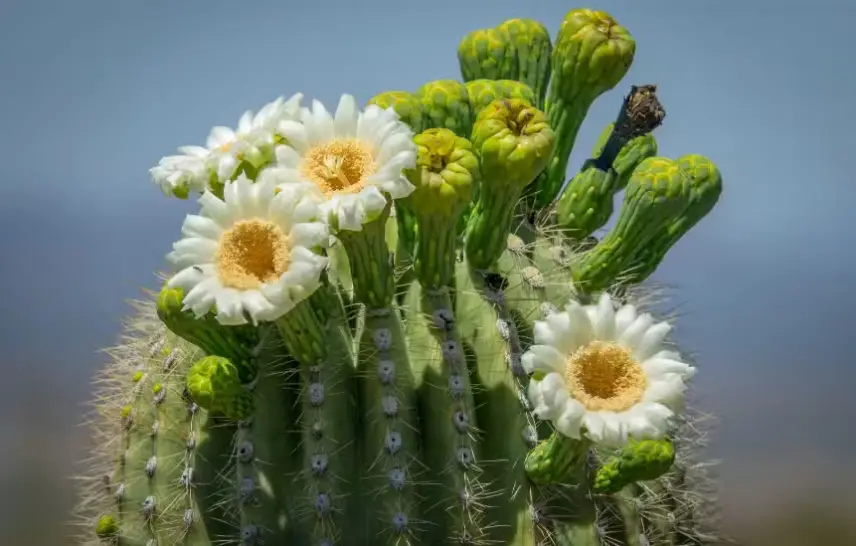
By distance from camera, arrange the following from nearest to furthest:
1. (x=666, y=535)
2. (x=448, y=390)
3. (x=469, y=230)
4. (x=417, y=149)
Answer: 1. (x=417, y=149)
2. (x=448, y=390)
3. (x=469, y=230)
4. (x=666, y=535)

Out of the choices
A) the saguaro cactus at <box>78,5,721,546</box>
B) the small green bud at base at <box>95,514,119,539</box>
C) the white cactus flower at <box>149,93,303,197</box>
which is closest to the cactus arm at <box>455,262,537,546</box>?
the saguaro cactus at <box>78,5,721,546</box>

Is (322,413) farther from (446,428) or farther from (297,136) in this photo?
(297,136)

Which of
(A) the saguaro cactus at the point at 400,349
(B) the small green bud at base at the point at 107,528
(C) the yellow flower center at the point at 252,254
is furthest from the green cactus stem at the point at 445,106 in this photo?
(B) the small green bud at base at the point at 107,528

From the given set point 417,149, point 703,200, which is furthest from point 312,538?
point 703,200

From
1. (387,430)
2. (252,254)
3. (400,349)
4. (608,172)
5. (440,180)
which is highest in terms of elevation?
(608,172)

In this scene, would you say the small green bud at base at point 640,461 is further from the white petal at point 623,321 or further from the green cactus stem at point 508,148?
the green cactus stem at point 508,148

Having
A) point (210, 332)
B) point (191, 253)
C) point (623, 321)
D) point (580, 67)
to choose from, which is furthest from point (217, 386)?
point (580, 67)

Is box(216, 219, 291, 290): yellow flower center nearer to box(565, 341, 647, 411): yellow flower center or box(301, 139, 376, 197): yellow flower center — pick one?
box(301, 139, 376, 197): yellow flower center

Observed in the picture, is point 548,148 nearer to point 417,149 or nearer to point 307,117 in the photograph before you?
point 417,149
